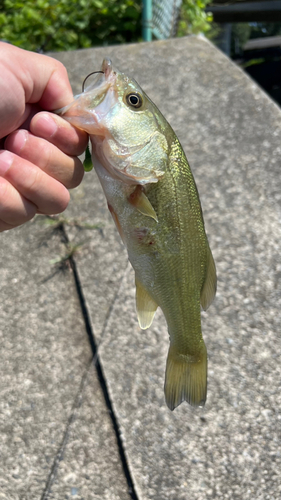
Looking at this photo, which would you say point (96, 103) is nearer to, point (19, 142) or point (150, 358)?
point (19, 142)

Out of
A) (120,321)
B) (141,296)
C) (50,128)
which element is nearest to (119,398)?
(120,321)

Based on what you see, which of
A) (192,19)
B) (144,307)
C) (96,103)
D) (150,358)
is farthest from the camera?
(192,19)

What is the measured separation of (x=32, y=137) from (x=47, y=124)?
0.29ft

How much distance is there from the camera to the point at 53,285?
112 inches

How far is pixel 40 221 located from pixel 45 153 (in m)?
1.78

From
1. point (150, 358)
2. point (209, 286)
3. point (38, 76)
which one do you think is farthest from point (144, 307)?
point (150, 358)

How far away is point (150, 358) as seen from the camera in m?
2.50

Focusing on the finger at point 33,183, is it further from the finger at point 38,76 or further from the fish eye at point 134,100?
the fish eye at point 134,100

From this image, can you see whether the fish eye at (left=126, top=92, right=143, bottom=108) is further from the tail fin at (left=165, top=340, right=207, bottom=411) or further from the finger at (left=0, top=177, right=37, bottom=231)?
the tail fin at (left=165, top=340, right=207, bottom=411)

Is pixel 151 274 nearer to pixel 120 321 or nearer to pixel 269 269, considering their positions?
pixel 120 321

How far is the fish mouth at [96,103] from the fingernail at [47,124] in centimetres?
9

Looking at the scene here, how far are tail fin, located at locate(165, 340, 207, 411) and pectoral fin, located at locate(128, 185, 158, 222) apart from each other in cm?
57

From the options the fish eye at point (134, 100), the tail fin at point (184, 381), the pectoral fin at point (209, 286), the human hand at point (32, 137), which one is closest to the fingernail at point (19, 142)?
the human hand at point (32, 137)

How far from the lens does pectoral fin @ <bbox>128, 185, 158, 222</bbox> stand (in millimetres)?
1322
